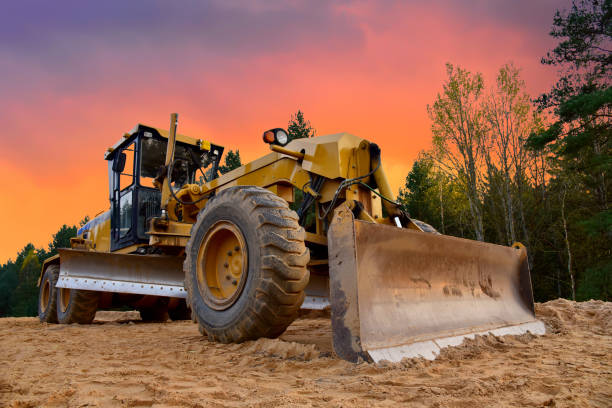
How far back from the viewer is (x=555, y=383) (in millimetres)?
2055

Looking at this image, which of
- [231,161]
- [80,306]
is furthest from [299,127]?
[80,306]

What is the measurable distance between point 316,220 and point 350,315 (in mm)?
1986

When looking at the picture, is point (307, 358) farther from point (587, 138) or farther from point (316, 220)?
point (587, 138)

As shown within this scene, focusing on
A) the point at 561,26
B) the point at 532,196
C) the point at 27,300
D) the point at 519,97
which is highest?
the point at 561,26

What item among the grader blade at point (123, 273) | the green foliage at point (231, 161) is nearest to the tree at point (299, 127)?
the green foliage at point (231, 161)

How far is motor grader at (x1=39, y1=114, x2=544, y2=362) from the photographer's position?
2756 millimetres

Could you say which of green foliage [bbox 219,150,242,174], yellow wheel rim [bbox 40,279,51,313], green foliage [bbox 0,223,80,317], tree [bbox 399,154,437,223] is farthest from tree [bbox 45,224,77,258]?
yellow wheel rim [bbox 40,279,51,313]

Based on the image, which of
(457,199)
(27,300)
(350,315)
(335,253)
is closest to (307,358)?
(350,315)

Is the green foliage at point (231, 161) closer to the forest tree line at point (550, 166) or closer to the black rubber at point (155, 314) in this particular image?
the forest tree line at point (550, 166)

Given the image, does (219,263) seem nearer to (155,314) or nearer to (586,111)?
(155,314)

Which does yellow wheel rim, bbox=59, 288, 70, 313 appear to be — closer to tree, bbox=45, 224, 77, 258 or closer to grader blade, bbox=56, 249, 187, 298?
grader blade, bbox=56, 249, 187, 298

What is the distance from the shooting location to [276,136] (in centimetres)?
428

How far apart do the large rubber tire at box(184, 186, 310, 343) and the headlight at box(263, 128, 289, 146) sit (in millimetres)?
760

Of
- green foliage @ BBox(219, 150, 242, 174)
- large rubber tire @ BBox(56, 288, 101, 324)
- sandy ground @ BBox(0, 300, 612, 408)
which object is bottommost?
sandy ground @ BBox(0, 300, 612, 408)
